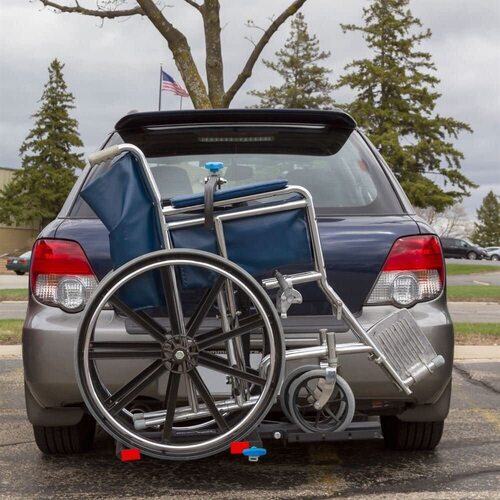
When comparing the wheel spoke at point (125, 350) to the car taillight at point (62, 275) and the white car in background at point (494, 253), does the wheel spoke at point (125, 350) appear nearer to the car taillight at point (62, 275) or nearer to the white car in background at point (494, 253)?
the car taillight at point (62, 275)

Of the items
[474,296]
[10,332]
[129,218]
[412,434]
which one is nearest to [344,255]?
[129,218]

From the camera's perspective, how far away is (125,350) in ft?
11.0

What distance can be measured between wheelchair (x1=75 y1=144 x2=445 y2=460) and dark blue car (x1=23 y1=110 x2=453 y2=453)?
5.5 inches

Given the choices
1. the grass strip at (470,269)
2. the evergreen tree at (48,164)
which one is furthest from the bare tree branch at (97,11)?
the evergreen tree at (48,164)

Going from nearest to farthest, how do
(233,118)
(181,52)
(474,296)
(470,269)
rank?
1. (233,118)
2. (181,52)
3. (474,296)
4. (470,269)

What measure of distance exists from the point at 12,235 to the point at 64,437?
64.4 meters

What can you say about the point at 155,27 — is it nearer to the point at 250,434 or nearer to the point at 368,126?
the point at 250,434

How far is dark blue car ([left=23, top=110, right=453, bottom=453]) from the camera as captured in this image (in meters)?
3.64

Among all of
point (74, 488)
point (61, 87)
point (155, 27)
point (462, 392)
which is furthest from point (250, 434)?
point (61, 87)

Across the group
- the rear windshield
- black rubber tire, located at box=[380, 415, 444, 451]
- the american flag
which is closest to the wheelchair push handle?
the rear windshield

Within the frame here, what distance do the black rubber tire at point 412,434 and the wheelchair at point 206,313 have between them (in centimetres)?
91

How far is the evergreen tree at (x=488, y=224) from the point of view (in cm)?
10338

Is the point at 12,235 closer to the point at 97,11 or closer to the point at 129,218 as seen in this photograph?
the point at 97,11

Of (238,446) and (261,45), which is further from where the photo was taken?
(261,45)
